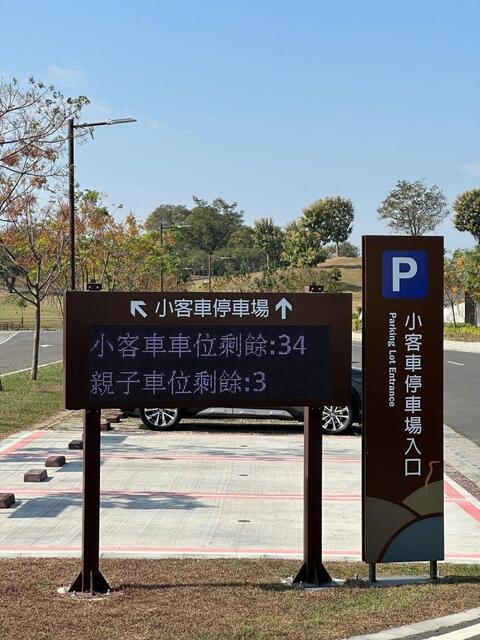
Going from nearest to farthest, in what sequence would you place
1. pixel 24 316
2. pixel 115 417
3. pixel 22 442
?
pixel 22 442
pixel 115 417
pixel 24 316

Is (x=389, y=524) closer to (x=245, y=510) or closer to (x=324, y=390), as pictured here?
(x=324, y=390)

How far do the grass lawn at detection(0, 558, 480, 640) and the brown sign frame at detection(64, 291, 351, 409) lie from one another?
4.71 feet

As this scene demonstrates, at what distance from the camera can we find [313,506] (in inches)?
324

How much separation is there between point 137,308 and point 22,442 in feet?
30.0

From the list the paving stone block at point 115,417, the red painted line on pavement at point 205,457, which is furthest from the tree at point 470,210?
the red painted line on pavement at point 205,457

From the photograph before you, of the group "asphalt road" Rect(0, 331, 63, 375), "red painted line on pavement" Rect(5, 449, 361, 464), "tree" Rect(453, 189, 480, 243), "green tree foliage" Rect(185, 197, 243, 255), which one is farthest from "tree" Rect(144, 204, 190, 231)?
"red painted line on pavement" Rect(5, 449, 361, 464)

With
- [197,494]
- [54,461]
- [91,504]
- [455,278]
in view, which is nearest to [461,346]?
[455,278]

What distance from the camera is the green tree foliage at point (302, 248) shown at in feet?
369

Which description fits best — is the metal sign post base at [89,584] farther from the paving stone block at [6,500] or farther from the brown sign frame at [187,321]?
the paving stone block at [6,500]

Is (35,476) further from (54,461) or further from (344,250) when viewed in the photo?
(344,250)

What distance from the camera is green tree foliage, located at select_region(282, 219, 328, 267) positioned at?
369ft

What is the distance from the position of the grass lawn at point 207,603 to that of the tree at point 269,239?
366ft

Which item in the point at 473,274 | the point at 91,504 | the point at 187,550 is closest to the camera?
the point at 91,504

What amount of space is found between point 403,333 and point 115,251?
104ft
